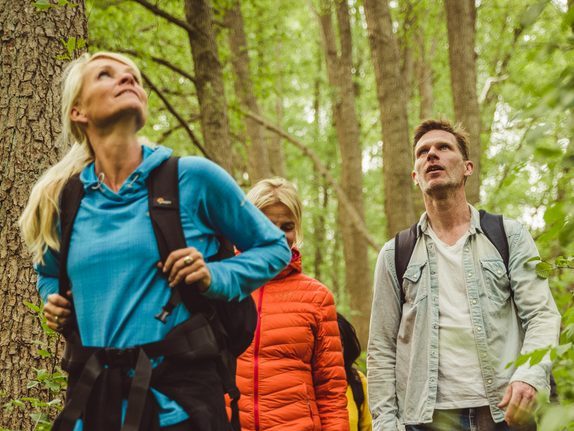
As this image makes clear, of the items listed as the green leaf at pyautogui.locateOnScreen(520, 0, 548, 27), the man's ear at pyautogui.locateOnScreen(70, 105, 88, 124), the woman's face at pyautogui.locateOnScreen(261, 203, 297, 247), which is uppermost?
the man's ear at pyautogui.locateOnScreen(70, 105, 88, 124)

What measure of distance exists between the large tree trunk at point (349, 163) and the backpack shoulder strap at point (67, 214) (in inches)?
447

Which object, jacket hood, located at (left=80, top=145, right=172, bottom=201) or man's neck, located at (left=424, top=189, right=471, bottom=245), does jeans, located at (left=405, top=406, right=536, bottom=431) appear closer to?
man's neck, located at (left=424, top=189, right=471, bottom=245)

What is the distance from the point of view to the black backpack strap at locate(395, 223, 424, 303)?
427 cm

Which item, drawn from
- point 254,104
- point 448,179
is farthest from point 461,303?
point 254,104

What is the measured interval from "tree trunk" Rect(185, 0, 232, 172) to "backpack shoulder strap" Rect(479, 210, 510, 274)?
5106mm

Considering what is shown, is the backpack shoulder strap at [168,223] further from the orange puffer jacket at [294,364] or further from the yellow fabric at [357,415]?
the yellow fabric at [357,415]

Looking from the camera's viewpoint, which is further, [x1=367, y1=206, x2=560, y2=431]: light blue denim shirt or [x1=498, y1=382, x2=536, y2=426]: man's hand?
[x1=367, y1=206, x2=560, y2=431]: light blue denim shirt

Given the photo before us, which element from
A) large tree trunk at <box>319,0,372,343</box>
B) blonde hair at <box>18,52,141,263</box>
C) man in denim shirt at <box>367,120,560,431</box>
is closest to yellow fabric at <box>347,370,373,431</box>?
man in denim shirt at <box>367,120,560,431</box>

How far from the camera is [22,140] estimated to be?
16.0 ft

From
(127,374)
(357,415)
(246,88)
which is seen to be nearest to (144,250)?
(127,374)

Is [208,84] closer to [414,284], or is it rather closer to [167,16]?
[167,16]

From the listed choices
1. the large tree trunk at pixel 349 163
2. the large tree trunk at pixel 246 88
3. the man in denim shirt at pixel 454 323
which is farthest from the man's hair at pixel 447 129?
Answer: the large tree trunk at pixel 349 163

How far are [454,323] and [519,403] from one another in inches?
23.3

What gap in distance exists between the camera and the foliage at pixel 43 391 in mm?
4109
